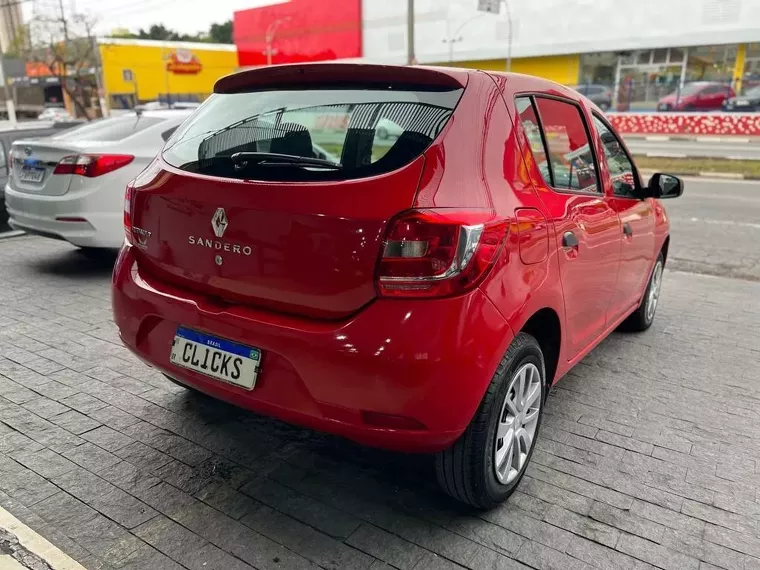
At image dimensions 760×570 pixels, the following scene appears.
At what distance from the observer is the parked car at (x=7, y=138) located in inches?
300

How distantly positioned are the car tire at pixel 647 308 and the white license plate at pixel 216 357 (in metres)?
3.06

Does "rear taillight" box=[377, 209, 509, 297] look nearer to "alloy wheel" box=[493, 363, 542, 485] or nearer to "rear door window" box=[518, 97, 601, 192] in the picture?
"alloy wheel" box=[493, 363, 542, 485]

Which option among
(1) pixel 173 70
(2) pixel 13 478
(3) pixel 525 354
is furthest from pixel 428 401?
(1) pixel 173 70

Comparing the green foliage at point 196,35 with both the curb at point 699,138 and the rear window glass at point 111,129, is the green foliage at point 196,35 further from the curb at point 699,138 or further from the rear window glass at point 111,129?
the rear window glass at point 111,129

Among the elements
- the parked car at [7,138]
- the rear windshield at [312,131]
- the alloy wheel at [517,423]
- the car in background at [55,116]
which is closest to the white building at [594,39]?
the car in background at [55,116]

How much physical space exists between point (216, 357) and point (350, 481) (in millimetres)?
812

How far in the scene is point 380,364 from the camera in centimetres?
208

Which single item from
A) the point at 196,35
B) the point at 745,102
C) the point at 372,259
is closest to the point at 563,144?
the point at 372,259

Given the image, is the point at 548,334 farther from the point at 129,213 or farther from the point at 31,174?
the point at 31,174

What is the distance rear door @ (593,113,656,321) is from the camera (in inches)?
137

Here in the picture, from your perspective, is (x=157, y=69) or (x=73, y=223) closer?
(x=73, y=223)

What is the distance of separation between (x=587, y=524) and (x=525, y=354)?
70 centimetres

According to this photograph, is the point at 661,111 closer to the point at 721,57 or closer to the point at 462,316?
the point at 721,57

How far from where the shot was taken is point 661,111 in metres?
27.9
